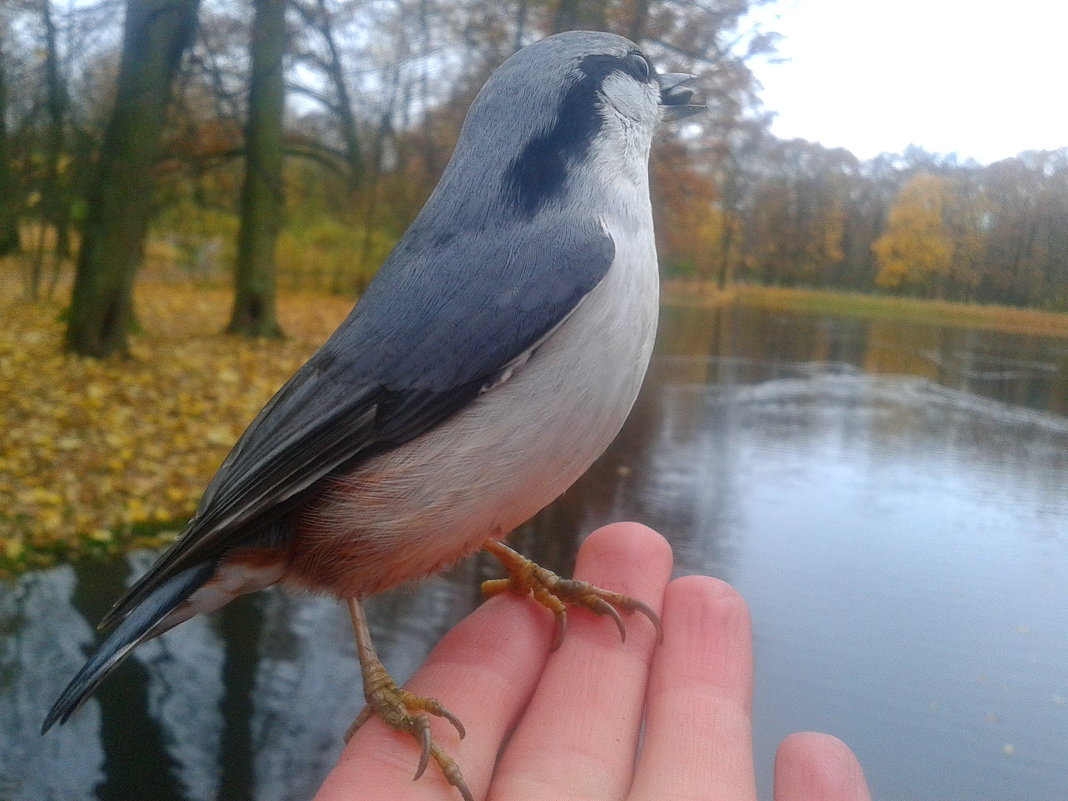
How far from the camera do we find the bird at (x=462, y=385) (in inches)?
54.6

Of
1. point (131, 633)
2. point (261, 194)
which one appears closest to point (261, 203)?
point (261, 194)

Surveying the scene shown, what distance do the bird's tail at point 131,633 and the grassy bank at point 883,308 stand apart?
1662 millimetres

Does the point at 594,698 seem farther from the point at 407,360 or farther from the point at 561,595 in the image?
the point at 407,360

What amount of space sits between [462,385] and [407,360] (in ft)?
A: 0.39

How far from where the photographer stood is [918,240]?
2.60 meters

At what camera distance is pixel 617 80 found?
1689 millimetres

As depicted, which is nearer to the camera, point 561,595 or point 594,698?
point 594,698

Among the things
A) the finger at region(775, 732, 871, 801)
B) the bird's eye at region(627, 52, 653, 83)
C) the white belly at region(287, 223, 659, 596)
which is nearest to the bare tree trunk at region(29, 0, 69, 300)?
the bird's eye at region(627, 52, 653, 83)

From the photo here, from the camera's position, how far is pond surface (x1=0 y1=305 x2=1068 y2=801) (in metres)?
1.94

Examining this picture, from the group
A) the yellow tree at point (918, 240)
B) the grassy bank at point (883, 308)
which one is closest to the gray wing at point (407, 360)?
the grassy bank at point (883, 308)

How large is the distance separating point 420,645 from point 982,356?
2.41 metres

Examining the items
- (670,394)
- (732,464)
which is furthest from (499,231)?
(670,394)

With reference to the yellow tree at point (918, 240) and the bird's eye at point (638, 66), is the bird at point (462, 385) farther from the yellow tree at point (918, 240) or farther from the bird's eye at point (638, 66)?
the yellow tree at point (918, 240)

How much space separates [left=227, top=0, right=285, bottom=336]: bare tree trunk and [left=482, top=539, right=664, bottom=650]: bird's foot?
2670 millimetres
